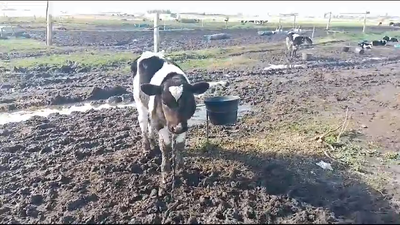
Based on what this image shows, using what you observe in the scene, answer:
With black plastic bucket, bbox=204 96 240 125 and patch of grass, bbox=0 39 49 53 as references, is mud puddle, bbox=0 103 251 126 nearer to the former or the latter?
black plastic bucket, bbox=204 96 240 125

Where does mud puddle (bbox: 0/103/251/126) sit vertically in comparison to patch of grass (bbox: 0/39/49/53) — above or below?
above

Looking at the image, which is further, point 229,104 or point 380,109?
point 380,109

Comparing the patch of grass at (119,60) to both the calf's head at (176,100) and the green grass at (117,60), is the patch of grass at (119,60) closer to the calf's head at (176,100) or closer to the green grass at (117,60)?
the green grass at (117,60)

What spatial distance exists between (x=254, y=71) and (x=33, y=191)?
13835 mm

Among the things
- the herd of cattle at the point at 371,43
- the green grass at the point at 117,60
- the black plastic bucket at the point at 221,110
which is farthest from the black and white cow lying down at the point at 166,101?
the herd of cattle at the point at 371,43

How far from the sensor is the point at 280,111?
11.9m

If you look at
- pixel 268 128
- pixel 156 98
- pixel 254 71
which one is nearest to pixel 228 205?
pixel 156 98

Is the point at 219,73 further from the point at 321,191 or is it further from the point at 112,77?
the point at 321,191

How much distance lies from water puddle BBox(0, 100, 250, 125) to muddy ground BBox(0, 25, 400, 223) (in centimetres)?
47

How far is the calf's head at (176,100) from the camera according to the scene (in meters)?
6.63

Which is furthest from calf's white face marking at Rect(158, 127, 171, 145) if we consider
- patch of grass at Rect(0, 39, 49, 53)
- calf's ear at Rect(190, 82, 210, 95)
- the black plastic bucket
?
patch of grass at Rect(0, 39, 49, 53)

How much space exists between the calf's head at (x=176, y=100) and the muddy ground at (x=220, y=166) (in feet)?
2.95

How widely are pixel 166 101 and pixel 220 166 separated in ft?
5.24

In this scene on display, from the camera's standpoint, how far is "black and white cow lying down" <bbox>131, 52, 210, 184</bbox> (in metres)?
6.66
